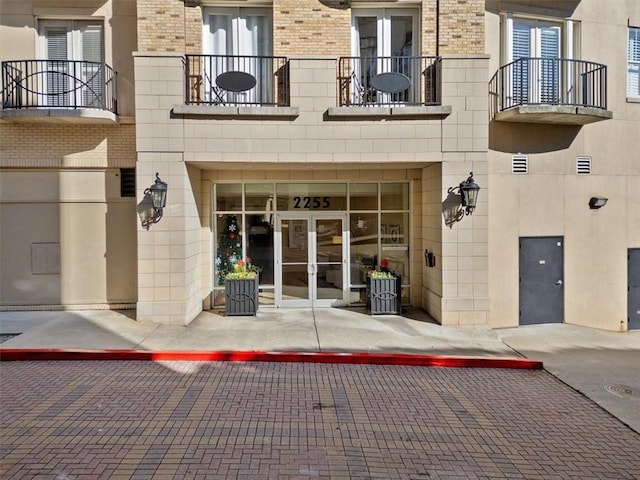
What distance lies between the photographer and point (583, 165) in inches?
423

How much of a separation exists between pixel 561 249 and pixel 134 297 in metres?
10.2

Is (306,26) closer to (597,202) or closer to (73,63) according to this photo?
(73,63)

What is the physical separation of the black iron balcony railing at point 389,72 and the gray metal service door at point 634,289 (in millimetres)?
6428

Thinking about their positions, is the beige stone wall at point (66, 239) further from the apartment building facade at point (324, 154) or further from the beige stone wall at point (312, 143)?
the beige stone wall at point (312, 143)

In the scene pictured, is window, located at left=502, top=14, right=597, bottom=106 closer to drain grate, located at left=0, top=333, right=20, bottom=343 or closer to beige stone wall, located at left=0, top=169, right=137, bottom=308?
beige stone wall, located at left=0, top=169, right=137, bottom=308

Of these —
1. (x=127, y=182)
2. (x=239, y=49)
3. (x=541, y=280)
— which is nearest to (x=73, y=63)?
(x=127, y=182)

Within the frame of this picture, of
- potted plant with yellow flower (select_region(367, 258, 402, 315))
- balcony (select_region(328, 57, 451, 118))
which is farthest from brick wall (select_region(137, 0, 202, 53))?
potted plant with yellow flower (select_region(367, 258, 402, 315))

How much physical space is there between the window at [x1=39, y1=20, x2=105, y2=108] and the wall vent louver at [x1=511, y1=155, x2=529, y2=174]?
9.55m

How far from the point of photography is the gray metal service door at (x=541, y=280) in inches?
414

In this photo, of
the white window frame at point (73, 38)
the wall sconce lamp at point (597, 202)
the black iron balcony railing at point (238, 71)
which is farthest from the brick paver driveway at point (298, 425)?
the white window frame at point (73, 38)

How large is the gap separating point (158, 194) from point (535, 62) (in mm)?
8926

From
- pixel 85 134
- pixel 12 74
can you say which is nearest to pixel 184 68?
pixel 85 134

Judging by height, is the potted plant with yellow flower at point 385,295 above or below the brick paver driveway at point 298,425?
above

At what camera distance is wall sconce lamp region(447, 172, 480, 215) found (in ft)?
30.7
